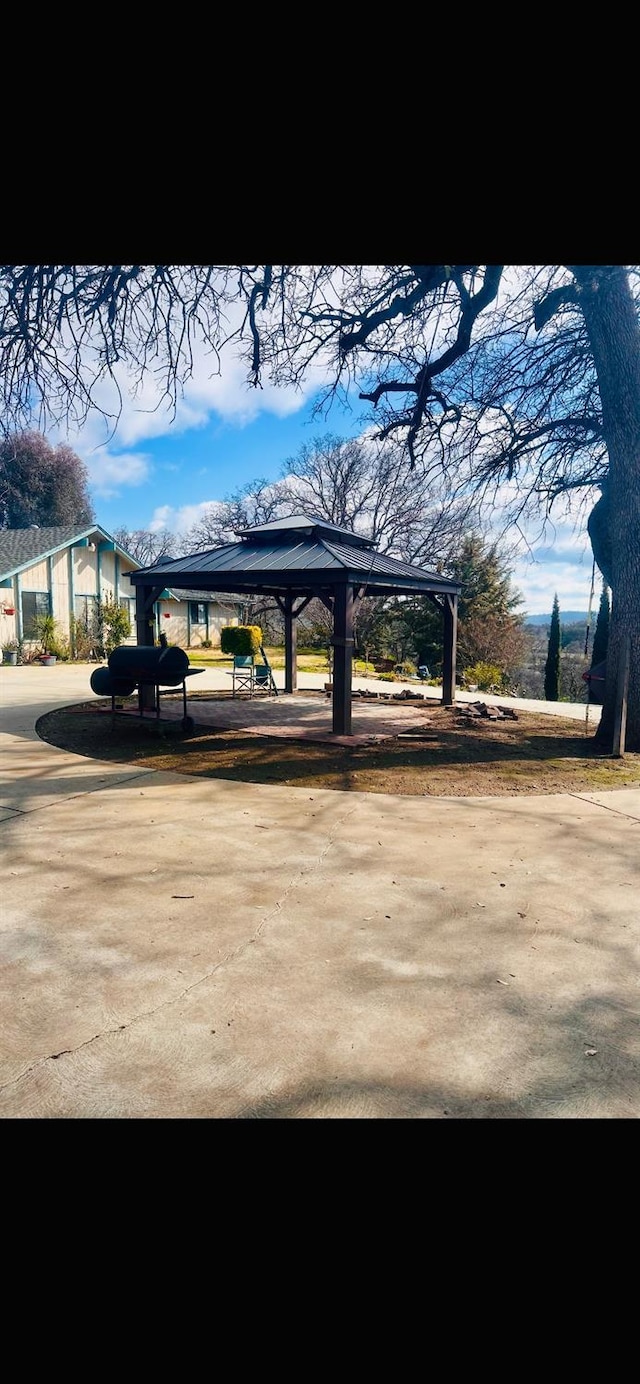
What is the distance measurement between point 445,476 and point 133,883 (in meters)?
8.15

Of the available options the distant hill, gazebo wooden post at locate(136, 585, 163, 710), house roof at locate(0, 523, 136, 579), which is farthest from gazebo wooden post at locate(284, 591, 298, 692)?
house roof at locate(0, 523, 136, 579)

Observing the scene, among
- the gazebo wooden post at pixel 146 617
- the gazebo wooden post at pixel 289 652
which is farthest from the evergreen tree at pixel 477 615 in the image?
the gazebo wooden post at pixel 146 617

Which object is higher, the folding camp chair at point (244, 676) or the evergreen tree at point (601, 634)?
the evergreen tree at point (601, 634)

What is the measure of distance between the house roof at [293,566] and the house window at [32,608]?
13.0m

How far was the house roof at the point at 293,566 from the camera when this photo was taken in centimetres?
914

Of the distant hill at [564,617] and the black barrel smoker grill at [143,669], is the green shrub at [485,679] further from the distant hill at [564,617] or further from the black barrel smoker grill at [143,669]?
the black barrel smoker grill at [143,669]

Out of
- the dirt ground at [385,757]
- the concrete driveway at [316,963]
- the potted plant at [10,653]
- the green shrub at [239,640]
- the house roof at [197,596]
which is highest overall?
the house roof at [197,596]

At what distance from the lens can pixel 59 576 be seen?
24750mm

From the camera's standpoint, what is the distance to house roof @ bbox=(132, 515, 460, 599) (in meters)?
9.14

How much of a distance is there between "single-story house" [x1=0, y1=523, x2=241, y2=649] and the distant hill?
14416 mm

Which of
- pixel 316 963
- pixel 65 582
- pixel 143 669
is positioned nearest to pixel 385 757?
pixel 143 669
